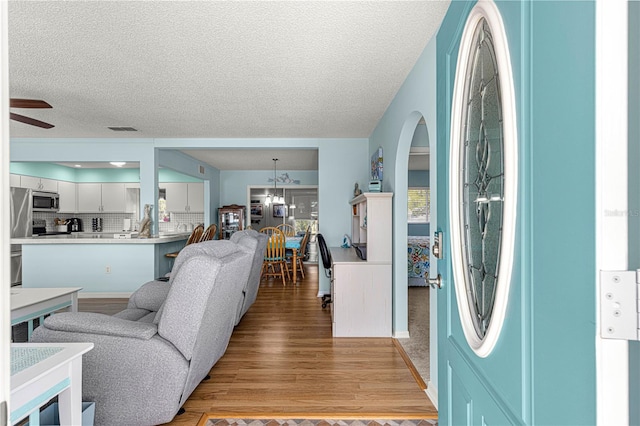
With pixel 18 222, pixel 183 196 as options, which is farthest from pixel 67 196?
pixel 183 196

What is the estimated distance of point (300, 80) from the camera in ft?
9.89

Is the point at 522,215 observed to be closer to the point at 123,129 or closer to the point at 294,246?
the point at 123,129

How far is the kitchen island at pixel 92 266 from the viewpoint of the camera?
5.22 meters

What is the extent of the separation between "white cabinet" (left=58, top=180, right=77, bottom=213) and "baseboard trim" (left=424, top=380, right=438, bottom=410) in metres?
7.94

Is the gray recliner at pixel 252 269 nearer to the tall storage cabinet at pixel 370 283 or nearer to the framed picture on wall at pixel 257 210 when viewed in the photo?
the tall storage cabinet at pixel 370 283

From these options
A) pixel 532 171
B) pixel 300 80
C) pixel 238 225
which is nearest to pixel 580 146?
pixel 532 171

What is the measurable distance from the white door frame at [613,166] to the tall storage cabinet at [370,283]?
3.03 m

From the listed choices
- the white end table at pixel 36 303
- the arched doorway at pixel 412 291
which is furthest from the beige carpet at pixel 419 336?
the white end table at pixel 36 303

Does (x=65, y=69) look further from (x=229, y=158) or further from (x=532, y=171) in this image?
(x=229, y=158)

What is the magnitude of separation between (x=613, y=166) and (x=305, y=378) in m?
2.57

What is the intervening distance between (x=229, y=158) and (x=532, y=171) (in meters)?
6.90

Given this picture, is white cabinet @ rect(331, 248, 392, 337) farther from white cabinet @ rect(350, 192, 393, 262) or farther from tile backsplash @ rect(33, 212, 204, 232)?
tile backsplash @ rect(33, 212, 204, 232)

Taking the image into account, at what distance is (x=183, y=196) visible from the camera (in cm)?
824

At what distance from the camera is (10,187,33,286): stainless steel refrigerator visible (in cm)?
571
